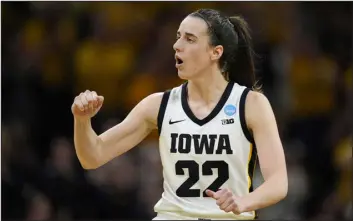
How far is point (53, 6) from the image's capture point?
527 inches

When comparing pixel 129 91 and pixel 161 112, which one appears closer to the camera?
pixel 161 112

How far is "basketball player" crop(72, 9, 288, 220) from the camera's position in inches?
250

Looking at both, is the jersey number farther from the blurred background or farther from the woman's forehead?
the blurred background

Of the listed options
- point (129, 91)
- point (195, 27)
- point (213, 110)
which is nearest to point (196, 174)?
point (213, 110)

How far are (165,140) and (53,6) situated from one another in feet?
23.8

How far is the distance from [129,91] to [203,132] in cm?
631

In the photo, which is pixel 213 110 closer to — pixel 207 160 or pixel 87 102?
pixel 207 160

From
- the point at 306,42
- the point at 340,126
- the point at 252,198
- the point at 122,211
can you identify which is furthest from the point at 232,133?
the point at 306,42

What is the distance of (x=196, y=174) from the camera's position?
21.0ft

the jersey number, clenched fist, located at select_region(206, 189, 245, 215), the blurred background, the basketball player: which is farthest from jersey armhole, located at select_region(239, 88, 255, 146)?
the blurred background

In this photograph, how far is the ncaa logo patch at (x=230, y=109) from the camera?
6.45 metres

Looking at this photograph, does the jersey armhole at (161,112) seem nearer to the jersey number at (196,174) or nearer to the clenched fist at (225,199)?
the jersey number at (196,174)

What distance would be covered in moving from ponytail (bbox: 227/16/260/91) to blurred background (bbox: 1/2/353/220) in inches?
171

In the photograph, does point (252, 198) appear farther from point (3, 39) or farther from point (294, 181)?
point (3, 39)
